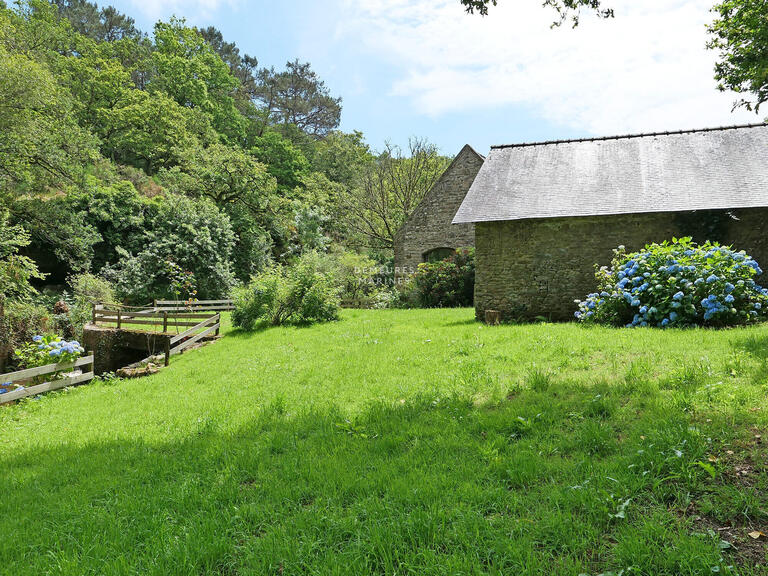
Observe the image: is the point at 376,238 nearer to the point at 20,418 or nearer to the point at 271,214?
the point at 271,214

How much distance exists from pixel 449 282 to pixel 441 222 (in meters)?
3.83

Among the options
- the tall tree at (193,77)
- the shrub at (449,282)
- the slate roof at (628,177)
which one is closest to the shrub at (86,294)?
the shrub at (449,282)

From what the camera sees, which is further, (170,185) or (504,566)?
(170,185)

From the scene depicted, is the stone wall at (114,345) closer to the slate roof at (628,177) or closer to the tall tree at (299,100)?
the slate roof at (628,177)

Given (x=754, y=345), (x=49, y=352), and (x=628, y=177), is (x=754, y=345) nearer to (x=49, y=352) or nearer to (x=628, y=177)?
(x=628, y=177)

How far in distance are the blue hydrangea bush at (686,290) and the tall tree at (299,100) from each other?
121 ft

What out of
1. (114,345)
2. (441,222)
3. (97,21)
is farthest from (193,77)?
(114,345)

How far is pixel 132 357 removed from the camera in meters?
13.1

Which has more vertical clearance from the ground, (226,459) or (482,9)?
(482,9)

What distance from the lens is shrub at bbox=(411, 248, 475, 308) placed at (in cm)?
1578

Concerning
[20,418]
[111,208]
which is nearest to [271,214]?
[111,208]

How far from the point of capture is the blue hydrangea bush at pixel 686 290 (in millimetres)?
7211

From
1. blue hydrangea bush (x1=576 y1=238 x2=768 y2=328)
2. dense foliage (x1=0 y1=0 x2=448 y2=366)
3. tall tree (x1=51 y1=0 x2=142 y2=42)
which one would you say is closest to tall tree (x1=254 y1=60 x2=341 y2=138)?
dense foliage (x1=0 y1=0 x2=448 y2=366)

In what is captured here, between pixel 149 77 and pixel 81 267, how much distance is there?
2572 centimetres
